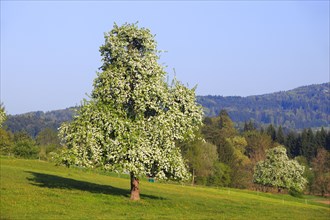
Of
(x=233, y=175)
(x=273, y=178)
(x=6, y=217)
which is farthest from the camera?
(x=233, y=175)

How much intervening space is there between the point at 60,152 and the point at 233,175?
10713cm

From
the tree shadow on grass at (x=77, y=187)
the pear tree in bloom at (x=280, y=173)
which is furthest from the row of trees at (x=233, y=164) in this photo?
the tree shadow on grass at (x=77, y=187)

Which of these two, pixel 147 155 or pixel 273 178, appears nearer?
pixel 147 155

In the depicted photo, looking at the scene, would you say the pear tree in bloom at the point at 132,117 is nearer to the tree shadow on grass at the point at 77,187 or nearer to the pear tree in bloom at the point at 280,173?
the tree shadow on grass at the point at 77,187

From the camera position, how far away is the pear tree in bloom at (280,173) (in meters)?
116

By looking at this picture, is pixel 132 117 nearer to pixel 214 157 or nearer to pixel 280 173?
pixel 280 173

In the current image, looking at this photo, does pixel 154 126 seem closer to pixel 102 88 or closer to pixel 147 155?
pixel 147 155

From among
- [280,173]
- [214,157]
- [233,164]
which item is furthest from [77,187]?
[233,164]

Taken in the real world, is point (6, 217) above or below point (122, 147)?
below

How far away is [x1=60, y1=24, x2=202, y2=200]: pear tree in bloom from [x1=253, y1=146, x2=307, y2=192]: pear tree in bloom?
77964mm

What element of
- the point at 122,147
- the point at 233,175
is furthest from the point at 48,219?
the point at 233,175

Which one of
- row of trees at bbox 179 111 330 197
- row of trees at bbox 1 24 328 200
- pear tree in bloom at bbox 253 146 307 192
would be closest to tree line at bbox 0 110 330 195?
row of trees at bbox 179 111 330 197

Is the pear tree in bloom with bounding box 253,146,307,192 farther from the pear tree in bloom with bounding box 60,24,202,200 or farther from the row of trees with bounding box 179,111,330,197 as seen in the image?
the pear tree in bloom with bounding box 60,24,202,200

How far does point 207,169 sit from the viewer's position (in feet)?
419
